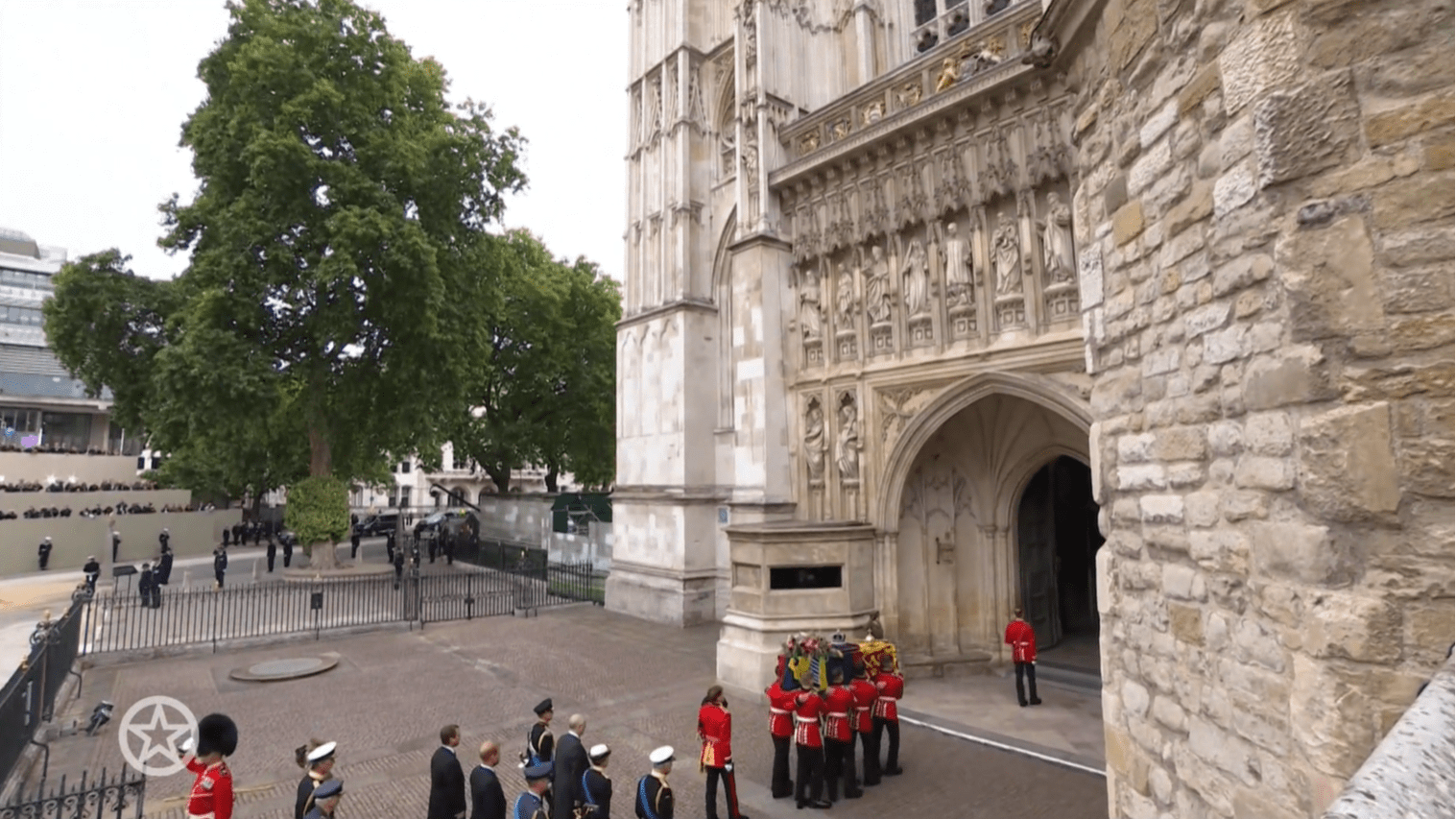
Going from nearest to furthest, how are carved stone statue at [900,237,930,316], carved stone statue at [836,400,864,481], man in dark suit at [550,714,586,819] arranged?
man in dark suit at [550,714,586,819] → carved stone statue at [900,237,930,316] → carved stone statue at [836,400,864,481]

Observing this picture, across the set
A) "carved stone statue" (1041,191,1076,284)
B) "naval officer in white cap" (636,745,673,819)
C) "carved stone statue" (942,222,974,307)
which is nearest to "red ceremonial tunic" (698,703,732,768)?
"naval officer in white cap" (636,745,673,819)

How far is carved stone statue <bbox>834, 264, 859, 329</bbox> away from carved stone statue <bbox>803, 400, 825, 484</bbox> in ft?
5.28

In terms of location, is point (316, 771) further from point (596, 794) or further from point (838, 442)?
point (838, 442)

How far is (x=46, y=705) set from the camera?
10.0 metres

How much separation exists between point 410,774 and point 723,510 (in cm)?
1008

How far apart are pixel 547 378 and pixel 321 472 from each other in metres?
11.0

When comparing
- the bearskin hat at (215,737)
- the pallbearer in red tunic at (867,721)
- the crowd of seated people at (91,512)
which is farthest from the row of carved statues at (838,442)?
the crowd of seated people at (91,512)

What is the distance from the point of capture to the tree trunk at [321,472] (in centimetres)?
2306

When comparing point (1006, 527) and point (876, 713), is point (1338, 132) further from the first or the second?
point (1006, 527)

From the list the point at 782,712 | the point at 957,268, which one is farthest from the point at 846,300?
the point at 782,712

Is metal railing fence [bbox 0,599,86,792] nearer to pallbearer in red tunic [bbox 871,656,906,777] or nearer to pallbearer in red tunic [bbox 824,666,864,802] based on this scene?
pallbearer in red tunic [bbox 824,666,864,802]

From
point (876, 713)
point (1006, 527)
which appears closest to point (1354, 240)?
point (876, 713)

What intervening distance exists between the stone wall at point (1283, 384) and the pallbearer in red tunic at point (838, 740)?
3787 millimetres

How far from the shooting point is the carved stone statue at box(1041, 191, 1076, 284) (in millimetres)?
10172
